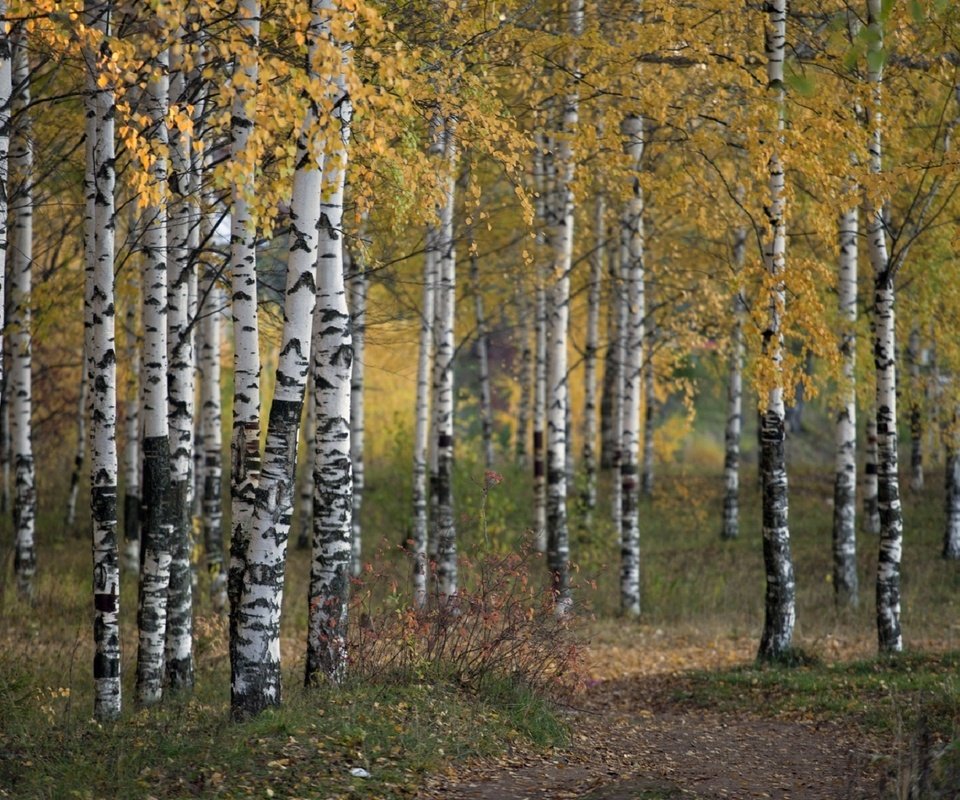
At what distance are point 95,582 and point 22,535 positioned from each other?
23.0ft

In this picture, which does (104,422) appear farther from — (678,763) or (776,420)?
(776,420)

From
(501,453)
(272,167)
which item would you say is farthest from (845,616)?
(501,453)

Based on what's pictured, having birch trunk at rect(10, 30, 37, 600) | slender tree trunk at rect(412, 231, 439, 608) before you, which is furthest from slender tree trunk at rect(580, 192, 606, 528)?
birch trunk at rect(10, 30, 37, 600)

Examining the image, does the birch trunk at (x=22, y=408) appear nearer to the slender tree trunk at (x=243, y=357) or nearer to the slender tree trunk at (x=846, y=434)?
the slender tree trunk at (x=243, y=357)

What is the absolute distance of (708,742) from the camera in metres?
8.90

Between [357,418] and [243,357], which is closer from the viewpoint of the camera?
[243,357]

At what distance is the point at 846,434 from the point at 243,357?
34.8ft

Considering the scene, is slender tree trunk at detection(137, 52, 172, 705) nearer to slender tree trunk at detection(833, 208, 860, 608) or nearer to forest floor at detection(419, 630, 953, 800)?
forest floor at detection(419, 630, 953, 800)

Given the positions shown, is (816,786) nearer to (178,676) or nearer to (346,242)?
(178,676)

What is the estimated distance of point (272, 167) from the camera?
1081 cm

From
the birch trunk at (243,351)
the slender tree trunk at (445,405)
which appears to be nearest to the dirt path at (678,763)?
the birch trunk at (243,351)

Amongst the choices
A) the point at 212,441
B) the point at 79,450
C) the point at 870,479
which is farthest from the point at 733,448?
the point at 79,450

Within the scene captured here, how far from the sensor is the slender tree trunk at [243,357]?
7.32m

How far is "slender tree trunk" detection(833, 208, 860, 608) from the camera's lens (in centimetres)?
1390
